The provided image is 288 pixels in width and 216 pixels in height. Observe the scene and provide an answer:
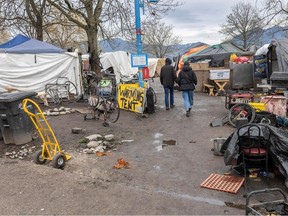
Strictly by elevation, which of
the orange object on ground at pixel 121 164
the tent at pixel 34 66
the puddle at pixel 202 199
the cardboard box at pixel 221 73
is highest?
the tent at pixel 34 66

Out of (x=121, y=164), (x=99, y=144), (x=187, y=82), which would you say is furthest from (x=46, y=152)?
(x=187, y=82)

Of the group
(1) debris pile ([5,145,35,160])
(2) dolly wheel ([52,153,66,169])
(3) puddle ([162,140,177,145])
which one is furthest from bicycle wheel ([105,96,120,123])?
(2) dolly wheel ([52,153,66,169])

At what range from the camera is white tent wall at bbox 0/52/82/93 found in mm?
13945

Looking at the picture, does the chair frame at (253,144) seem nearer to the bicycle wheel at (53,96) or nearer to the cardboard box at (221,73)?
the bicycle wheel at (53,96)

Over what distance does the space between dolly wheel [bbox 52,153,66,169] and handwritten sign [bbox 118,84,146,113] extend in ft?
16.2

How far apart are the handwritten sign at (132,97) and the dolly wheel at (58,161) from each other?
4.93 meters

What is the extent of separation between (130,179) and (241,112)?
4.39 m

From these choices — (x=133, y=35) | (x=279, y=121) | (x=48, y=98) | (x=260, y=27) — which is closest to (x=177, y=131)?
(x=279, y=121)

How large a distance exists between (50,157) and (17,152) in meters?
1.52

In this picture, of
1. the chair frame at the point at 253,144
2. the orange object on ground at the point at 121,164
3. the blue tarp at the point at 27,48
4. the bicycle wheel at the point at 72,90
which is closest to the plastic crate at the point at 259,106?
the chair frame at the point at 253,144

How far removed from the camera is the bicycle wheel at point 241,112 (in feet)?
26.6

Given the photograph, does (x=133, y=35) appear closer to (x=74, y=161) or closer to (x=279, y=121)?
(x=279, y=121)

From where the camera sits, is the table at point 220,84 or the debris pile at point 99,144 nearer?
the debris pile at point 99,144

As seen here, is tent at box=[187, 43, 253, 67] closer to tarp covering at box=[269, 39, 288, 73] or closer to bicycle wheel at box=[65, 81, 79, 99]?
tarp covering at box=[269, 39, 288, 73]
